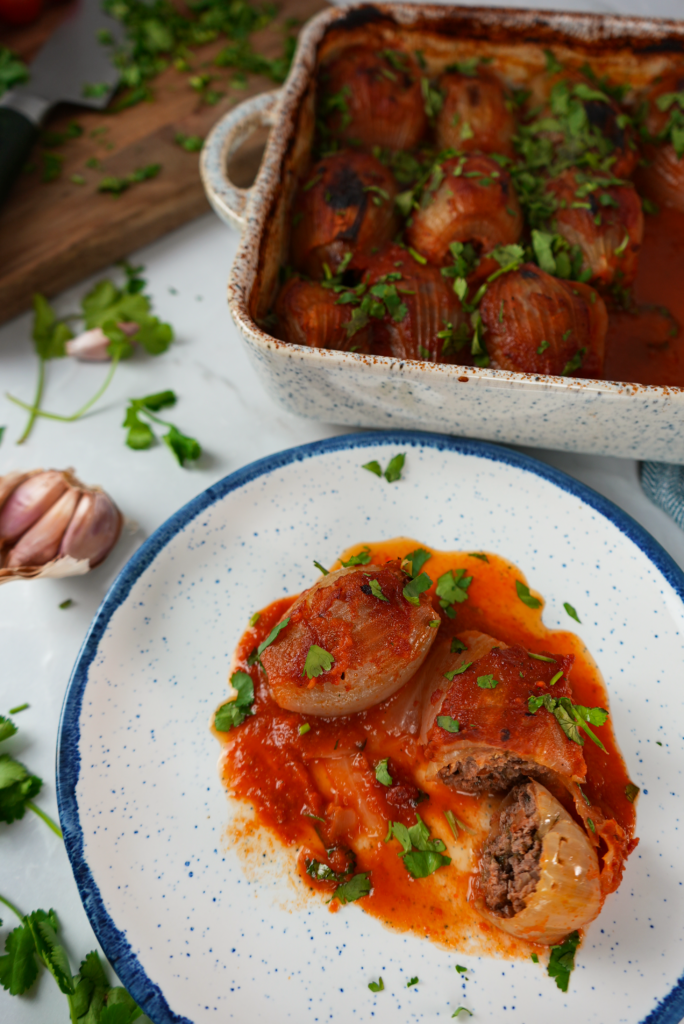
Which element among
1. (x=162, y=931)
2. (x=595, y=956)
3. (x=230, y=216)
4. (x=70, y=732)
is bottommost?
(x=595, y=956)

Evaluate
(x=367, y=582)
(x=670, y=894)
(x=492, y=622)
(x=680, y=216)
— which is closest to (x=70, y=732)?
(x=367, y=582)

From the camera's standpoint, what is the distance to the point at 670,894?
1.53 m

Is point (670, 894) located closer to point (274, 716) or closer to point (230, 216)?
point (274, 716)

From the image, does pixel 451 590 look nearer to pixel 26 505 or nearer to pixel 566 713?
pixel 566 713

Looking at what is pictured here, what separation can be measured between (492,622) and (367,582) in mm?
413

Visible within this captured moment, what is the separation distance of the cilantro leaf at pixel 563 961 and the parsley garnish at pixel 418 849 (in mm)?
279

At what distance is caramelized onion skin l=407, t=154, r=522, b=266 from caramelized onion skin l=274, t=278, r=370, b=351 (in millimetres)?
349

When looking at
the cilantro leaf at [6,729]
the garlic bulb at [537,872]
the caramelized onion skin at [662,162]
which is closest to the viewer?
the garlic bulb at [537,872]

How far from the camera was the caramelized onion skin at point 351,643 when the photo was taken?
161 centimetres

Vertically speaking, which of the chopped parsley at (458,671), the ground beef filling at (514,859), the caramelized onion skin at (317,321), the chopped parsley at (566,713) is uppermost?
the caramelized onion skin at (317,321)

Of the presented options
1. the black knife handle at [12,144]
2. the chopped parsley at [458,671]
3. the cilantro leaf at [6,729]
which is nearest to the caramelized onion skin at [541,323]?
the chopped parsley at [458,671]

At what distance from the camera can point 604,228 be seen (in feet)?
6.44

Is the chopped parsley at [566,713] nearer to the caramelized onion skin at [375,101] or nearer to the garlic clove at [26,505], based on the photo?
the garlic clove at [26,505]

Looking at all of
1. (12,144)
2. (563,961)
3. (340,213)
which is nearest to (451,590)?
(563,961)
